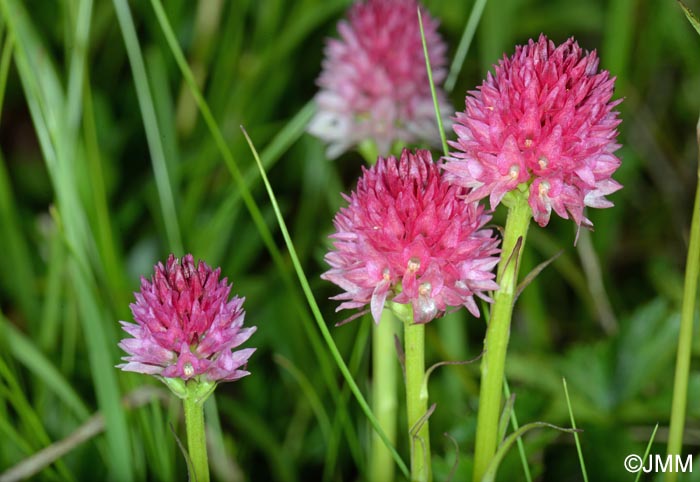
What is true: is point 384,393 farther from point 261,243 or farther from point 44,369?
point 261,243

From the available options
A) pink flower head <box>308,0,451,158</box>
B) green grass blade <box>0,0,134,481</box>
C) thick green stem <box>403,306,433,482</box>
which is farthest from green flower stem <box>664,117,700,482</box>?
green grass blade <box>0,0,134,481</box>

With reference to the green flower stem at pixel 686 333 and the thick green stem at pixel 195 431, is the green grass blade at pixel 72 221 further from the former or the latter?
the green flower stem at pixel 686 333

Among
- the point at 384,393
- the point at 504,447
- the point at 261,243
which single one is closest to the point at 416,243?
the point at 504,447

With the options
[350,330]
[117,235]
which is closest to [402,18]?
[350,330]

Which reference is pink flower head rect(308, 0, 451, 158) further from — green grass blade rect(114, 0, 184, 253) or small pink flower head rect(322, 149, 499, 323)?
small pink flower head rect(322, 149, 499, 323)

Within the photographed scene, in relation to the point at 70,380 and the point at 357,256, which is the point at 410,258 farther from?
the point at 70,380

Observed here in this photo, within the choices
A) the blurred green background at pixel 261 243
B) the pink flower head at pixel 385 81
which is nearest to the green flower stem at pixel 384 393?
the blurred green background at pixel 261 243
